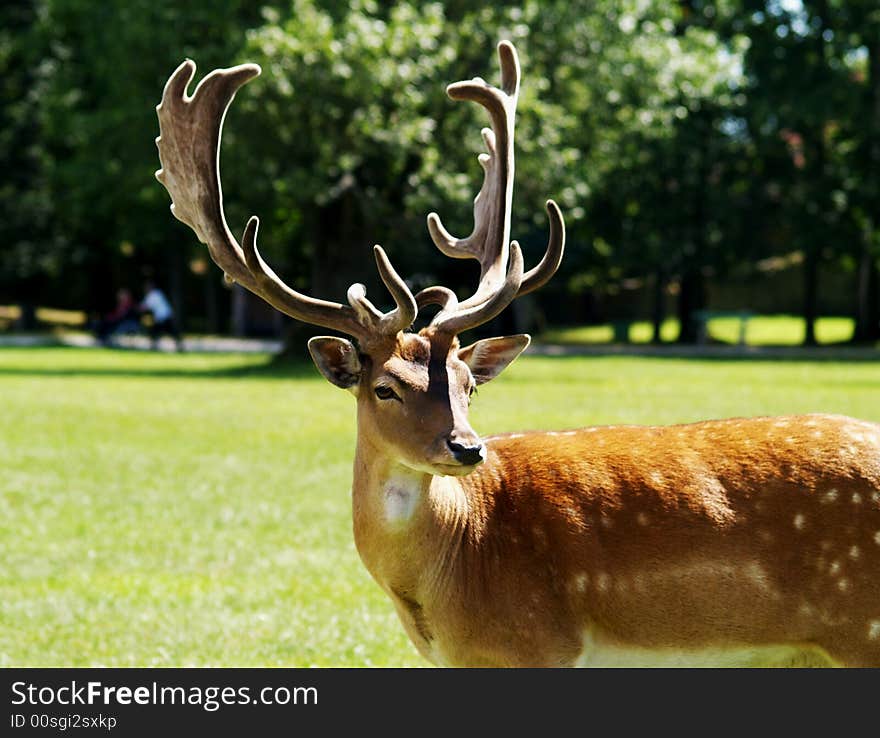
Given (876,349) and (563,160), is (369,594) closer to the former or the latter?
(563,160)

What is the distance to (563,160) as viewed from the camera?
83.3ft

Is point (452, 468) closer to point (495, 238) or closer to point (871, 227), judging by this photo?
point (495, 238)

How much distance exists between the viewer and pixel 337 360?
5.17 metres

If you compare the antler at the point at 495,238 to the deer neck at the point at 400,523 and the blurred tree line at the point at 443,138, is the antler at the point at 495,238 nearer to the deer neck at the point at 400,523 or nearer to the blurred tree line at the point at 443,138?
the deer neck at the point at 400,523

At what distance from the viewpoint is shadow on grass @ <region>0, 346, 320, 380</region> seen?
2583 centimetres

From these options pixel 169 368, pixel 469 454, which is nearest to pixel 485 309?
pixel 469 454

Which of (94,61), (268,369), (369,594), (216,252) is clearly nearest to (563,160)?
→ (268,369)

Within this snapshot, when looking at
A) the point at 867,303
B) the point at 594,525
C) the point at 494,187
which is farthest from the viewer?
the point at 867,303

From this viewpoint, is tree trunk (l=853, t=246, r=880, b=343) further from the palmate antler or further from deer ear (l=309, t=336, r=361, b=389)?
deer ear (l=309, t=336, r=361, b=389)

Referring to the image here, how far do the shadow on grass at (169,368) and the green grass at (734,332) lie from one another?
14028 millimetres

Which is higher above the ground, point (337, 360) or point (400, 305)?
point (400, 305)

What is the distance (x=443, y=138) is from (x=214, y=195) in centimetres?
2007

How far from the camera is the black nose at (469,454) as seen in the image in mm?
4698

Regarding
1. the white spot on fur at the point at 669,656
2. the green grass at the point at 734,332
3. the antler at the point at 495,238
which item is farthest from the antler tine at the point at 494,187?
the green grass at the point at 734,332
